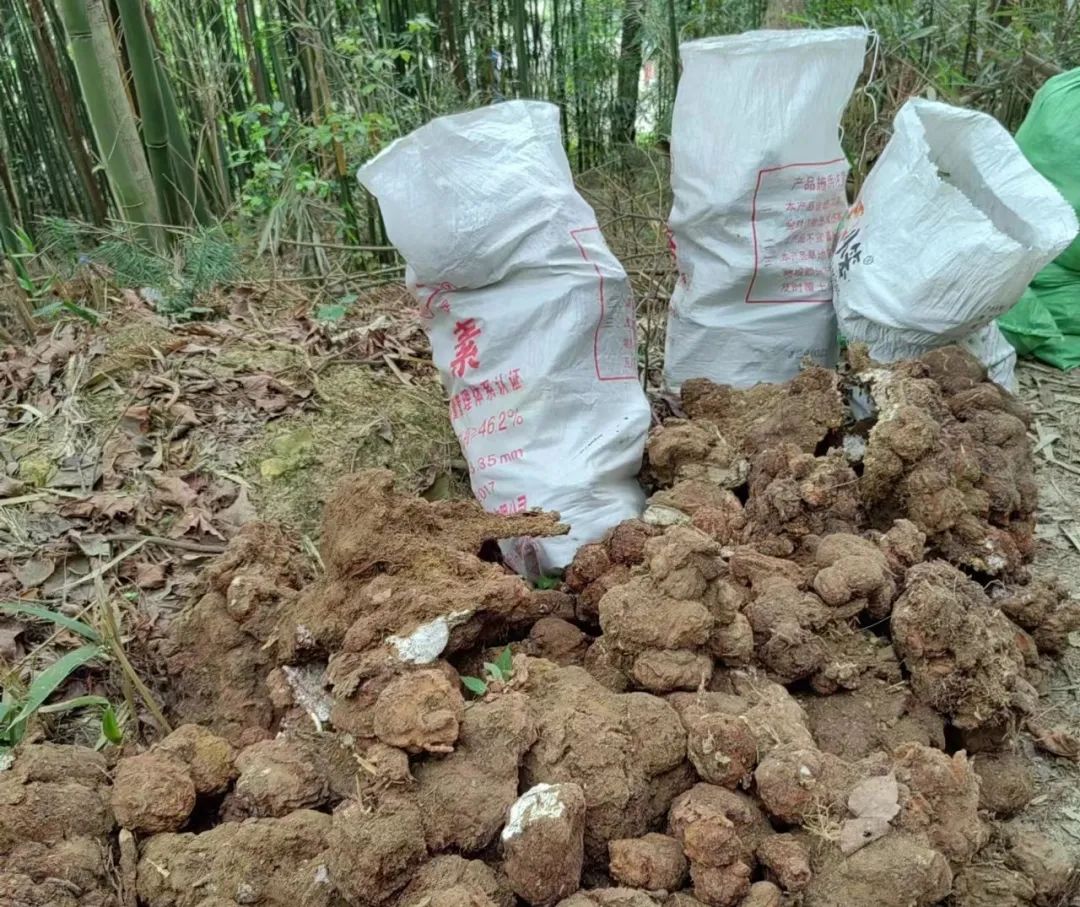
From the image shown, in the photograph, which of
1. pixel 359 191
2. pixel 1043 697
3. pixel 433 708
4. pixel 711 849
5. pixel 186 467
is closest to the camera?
pixel 711 849

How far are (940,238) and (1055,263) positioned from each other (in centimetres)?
88

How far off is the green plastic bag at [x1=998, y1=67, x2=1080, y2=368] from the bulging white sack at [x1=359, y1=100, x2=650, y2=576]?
4.70 ft

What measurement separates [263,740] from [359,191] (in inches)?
120

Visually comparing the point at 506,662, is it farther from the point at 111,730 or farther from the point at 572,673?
the point at 111,730

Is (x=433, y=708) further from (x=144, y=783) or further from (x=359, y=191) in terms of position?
(x=359, y=191)

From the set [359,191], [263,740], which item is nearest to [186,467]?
[263,740]

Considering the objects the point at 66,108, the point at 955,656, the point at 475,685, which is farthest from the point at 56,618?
the point at 66,108

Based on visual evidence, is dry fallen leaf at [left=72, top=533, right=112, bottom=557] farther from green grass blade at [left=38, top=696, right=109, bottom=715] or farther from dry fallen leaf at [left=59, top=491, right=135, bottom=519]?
green grass blade at [left=38, top=696, right=109, bottom=715]

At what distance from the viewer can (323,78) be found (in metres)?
3.76

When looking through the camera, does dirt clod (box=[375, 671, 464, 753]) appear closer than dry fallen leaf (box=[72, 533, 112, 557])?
Yes

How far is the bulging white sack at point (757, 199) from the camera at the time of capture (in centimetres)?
200

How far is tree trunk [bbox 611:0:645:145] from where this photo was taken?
17.3 feet

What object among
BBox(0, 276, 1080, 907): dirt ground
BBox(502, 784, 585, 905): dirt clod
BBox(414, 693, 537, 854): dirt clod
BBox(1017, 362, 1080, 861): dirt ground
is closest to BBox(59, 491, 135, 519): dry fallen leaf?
BBox(0, 276, 1080, 907): dirt ground

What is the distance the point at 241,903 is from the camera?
103 centimetres
